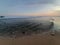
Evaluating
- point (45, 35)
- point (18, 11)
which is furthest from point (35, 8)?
point (45, 35)

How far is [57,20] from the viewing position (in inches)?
55.6

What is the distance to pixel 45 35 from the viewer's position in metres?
1.45

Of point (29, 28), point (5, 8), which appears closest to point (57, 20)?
point (29, 28)

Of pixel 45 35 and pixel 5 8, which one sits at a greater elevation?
pixel 5 8

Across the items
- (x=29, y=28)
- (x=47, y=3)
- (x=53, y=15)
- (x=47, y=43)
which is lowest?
(x=47, y=43)

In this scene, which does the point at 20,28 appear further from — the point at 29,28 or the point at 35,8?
the point at 35,8

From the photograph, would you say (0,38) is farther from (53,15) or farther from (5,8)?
(53,15)

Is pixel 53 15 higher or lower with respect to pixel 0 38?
higher

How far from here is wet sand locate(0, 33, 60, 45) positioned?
4.69ft

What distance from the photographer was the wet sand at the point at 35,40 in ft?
4.69

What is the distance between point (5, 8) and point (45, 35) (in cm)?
53

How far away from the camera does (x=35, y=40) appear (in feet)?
4.73

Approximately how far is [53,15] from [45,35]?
236mm

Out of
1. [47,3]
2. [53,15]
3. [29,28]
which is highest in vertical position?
[47,3]
